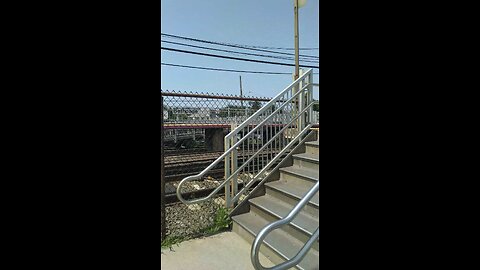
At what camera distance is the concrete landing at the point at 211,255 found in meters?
2.18

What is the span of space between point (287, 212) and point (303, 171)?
59cm

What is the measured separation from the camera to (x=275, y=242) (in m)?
2.38

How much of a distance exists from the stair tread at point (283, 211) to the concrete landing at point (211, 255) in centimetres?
38

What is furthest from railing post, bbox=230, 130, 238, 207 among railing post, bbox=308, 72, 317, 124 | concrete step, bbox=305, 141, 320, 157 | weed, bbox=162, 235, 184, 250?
railing post, bbox=308, 72, 317, 124

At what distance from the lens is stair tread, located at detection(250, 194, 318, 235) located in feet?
7.67

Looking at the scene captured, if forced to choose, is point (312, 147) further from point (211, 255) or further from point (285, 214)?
point (211, 255)

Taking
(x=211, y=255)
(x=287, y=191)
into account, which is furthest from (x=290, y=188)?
(x=211, y=255)

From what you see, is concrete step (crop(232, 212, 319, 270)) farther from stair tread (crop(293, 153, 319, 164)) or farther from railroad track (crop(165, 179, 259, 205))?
stair tread (crop(293, 153, 319, 164))

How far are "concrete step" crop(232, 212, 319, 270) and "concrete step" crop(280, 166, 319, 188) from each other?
0.57 meters

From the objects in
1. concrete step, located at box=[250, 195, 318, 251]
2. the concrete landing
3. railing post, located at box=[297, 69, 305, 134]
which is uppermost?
railing post, located at box=[297, 69, 305, 134]

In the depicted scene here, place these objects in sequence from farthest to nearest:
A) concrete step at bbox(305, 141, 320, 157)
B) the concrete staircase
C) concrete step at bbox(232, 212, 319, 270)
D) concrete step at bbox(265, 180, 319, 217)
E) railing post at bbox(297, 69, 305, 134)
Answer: railing post at bbox(297, 69, 305, 134), concrete step at bbox(305, 141, 320, 157), concrete step at bbox(265, 180, 319, 217), the concrete staircase, concrete step at bbox(232, 212, 319, 270)

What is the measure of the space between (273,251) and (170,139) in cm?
253
